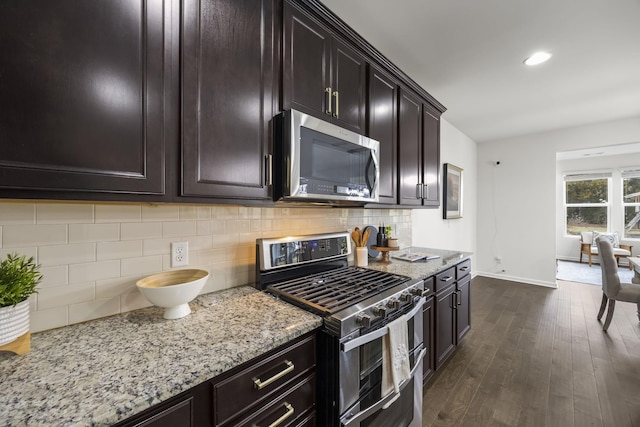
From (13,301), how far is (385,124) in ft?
6.79

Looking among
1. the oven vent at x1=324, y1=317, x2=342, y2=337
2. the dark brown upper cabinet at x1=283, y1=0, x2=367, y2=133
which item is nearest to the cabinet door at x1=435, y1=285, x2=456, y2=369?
the oven vent at x1=324, y1=317, x2=342, y2=337

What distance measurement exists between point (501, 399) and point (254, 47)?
273 centimetres

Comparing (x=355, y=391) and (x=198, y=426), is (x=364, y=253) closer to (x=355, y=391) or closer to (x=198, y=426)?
(x=355, y=391)

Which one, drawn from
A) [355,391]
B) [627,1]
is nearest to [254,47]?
[355,391]

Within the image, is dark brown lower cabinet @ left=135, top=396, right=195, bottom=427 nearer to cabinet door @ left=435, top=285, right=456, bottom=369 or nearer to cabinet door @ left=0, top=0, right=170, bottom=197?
cabinet door @ left=0, top=0, right=170, bottom=197

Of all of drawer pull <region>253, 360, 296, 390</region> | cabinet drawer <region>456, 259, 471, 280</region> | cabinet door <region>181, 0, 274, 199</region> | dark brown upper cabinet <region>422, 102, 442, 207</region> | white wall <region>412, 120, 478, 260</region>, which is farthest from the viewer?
white wall <region>412, 120, 478, 260</region>

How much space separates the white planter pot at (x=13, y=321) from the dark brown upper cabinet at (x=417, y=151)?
210 centimetres

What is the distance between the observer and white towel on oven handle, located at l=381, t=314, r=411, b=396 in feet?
4.15

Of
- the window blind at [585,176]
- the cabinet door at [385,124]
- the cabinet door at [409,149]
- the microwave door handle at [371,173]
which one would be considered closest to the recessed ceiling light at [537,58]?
the cabinet door at [409,149]

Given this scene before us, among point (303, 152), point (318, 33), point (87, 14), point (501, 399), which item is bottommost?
point (501, 399)

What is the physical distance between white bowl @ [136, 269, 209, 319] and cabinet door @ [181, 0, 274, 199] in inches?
14.1

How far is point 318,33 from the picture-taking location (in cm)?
146

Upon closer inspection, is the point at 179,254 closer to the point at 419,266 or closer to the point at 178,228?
the point at 178,228

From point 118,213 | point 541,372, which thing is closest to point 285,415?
point 118,213
